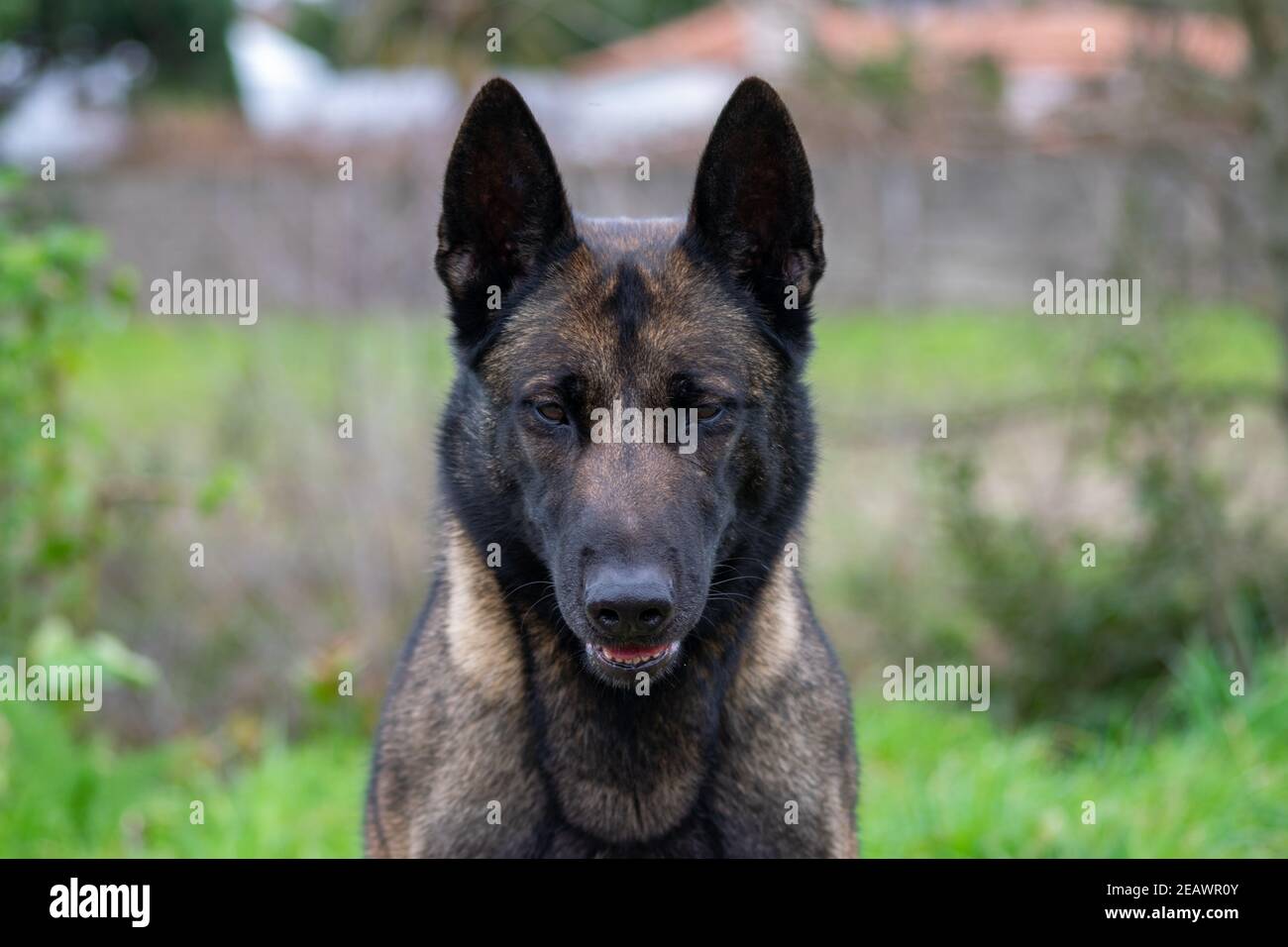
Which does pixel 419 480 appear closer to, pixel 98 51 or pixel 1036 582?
pixel 1036 582

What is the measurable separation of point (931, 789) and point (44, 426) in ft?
12.6

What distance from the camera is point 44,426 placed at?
565 centimetres

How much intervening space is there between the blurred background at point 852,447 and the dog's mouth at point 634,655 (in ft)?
7.90

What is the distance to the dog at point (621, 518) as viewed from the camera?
10.2 feet

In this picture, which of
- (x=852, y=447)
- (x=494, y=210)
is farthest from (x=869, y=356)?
(x=494, y=210)

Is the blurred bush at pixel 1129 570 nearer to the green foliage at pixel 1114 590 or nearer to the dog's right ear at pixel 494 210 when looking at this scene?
the green foliage at pixel 1114 590

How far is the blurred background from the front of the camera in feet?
18.7

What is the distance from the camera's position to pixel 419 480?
7.39 m

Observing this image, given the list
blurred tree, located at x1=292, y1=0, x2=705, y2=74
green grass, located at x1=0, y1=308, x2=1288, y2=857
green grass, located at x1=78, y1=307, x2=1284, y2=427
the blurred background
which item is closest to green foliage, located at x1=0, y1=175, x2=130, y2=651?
the blurred background

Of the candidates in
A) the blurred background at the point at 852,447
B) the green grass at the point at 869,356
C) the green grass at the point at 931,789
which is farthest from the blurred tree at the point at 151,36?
the green grass at the point at 931,789

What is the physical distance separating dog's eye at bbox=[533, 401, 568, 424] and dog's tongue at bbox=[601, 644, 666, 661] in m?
0.53

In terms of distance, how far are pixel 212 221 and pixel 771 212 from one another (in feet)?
21.3

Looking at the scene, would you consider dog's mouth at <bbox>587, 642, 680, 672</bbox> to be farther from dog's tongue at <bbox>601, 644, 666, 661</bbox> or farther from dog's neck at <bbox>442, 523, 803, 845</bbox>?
dog's neck at <bbox>442, 523, 803, 845</bbox>
